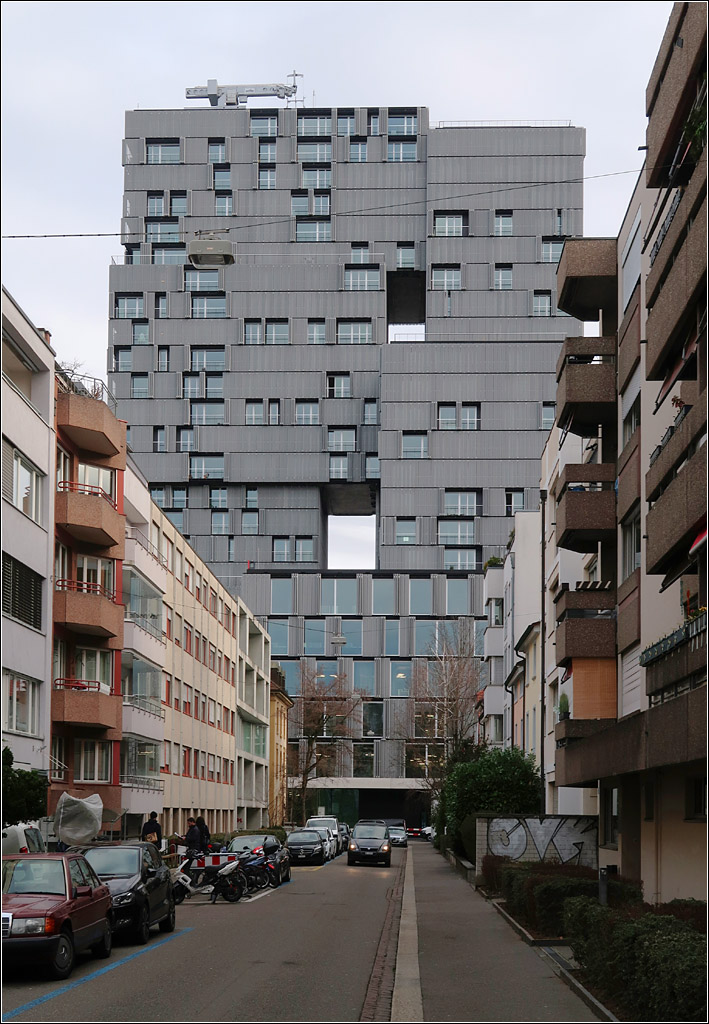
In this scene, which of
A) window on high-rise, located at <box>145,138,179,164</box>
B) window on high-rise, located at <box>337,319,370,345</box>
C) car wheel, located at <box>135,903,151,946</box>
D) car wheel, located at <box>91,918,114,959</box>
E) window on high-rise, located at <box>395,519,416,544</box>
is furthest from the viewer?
window on high-rise, located at <box>145,138,179,164</box>

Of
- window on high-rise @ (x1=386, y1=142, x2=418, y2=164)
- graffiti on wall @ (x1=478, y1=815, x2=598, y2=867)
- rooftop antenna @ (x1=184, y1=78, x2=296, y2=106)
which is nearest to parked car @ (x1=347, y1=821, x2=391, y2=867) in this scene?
graffiti on wall @ (x1=478, y1=815, x2=598, y2=867)

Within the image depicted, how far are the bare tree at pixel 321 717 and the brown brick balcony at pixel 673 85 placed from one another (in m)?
76.6

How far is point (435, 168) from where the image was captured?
118 metres

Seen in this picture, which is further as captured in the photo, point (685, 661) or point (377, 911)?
point (377, 911)

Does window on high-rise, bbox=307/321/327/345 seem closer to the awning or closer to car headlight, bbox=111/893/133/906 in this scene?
the awning

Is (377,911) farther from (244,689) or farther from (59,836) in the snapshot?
(244,689)

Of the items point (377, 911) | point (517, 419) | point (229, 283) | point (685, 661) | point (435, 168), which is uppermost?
point (435, 168)

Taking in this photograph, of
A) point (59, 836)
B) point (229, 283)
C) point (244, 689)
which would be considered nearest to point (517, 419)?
point (229, 283)

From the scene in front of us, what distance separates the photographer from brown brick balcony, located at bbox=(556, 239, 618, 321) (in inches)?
1112

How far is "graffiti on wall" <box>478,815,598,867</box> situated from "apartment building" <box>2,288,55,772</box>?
12.4 meters

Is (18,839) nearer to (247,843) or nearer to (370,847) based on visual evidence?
(247,843)

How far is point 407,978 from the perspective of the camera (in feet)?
52.4

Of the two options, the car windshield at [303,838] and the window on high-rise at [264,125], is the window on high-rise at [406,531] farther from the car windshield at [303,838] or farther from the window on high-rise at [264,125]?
the car windshield at [303,838]

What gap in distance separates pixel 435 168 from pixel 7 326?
90469 millimetres
